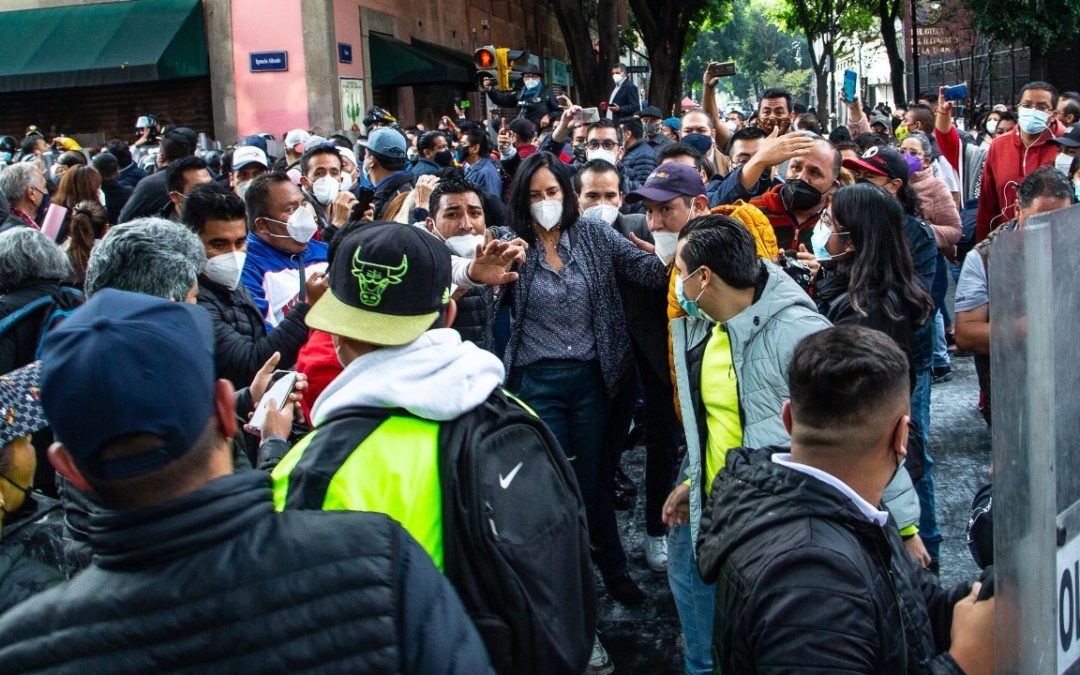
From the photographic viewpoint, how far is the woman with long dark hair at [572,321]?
193 inches

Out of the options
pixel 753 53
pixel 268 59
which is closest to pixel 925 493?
pixel 268 59

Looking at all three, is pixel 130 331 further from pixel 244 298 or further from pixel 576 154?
pixel 576 154

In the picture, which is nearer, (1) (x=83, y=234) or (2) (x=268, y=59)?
(1) (x=83, y=234)

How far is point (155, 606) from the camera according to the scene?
1.52 metres

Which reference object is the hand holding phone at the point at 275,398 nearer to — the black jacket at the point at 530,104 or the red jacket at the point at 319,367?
the red jacket at the point at 319,367

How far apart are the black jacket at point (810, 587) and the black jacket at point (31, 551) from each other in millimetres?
1503

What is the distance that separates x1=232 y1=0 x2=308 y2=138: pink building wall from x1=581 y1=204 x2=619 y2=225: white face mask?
16.0m

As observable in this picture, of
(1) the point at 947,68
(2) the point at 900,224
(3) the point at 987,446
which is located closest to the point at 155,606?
(2) the point at 900,224

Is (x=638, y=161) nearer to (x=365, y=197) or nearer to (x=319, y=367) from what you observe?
(x=365, y=197)

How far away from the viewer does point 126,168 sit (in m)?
10.5

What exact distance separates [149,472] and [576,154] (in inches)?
357

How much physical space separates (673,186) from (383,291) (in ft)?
9.37

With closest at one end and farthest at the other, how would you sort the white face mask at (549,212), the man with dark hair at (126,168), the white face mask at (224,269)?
the white face mask at (224,269) → the white face mask at (549,212) → the man with dark hair at (126,168)

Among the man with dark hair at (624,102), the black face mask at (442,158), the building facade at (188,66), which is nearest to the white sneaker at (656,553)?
the black face mask at (442,158)
